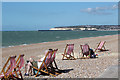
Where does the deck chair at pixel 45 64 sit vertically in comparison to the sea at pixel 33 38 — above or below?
below

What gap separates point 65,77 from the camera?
684 centimetres

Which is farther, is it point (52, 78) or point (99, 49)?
point (99, 49)

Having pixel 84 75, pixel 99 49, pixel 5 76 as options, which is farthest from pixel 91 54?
pixel 5 76

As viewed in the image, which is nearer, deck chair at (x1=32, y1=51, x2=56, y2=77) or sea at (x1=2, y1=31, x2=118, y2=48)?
deck chair at (x1=32, y1=51, x2=56, y2=77)

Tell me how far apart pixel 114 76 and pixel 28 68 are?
2654 mm

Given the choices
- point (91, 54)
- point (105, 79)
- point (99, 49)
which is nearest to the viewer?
point (105, 79)

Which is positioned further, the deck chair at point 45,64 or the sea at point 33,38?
the sea at point 33,38

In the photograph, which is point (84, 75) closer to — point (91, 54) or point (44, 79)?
point (44, 79)

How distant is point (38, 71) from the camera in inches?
281

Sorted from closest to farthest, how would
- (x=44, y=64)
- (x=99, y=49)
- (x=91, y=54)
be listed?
1. (x=44, y=64)
2. (x=91, y=54)
3. (x=99, y=49)

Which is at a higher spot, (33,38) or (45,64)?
(33,38)

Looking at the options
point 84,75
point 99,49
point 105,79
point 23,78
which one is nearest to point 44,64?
point 23,78

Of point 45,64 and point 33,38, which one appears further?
point 33,38

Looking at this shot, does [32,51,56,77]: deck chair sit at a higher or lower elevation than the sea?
lower
